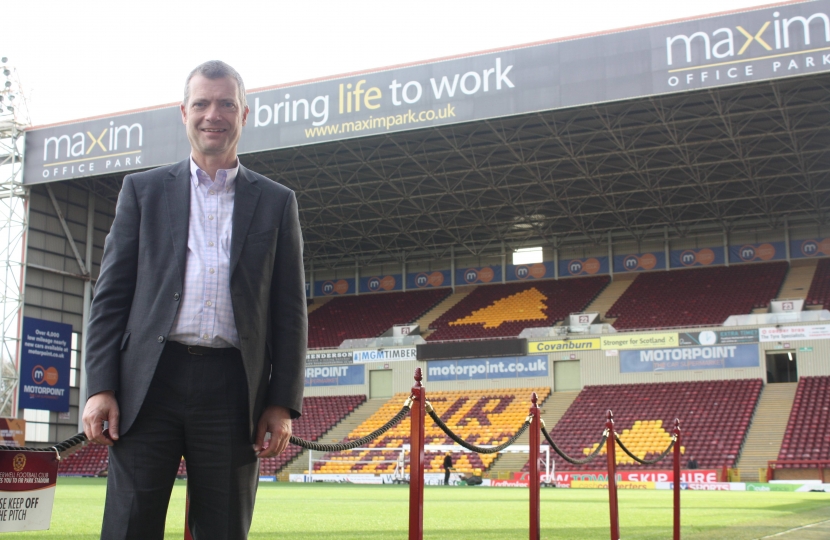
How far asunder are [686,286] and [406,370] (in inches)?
497

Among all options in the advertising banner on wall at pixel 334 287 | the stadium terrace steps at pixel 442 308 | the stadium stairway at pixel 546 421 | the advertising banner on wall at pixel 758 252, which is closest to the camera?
the stadium stairway at pixel 546 421

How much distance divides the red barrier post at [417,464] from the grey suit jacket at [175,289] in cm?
178

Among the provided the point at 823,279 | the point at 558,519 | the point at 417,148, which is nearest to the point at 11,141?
the point at 417,148

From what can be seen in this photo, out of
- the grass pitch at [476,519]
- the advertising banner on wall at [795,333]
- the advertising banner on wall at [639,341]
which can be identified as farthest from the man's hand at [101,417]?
the advertising banner on wall at [639,341]

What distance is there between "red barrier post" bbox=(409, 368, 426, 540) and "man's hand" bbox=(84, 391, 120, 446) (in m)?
2.21

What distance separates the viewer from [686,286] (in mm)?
37469

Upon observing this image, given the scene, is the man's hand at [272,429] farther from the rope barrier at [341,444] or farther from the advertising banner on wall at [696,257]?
the advertising banner on wall at [696,257]

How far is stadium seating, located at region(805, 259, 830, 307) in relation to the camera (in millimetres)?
32125

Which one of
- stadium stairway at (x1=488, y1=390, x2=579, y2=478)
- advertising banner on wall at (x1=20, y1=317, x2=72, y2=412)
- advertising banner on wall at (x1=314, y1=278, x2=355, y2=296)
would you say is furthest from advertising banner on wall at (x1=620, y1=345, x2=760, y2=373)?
advertising banner on wall at (x1=20, y1=317, x2=72, y2=412)

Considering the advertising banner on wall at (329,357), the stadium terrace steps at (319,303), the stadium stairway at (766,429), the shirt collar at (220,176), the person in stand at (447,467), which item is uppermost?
the stadium terrace steps at (319,303)

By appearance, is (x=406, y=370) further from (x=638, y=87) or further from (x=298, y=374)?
(x=298, y=374)

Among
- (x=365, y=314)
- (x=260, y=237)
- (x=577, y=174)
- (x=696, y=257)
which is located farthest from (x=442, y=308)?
(x=260, y=237)

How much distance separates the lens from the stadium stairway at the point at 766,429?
2673cm

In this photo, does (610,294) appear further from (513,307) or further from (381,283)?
(381,283)
